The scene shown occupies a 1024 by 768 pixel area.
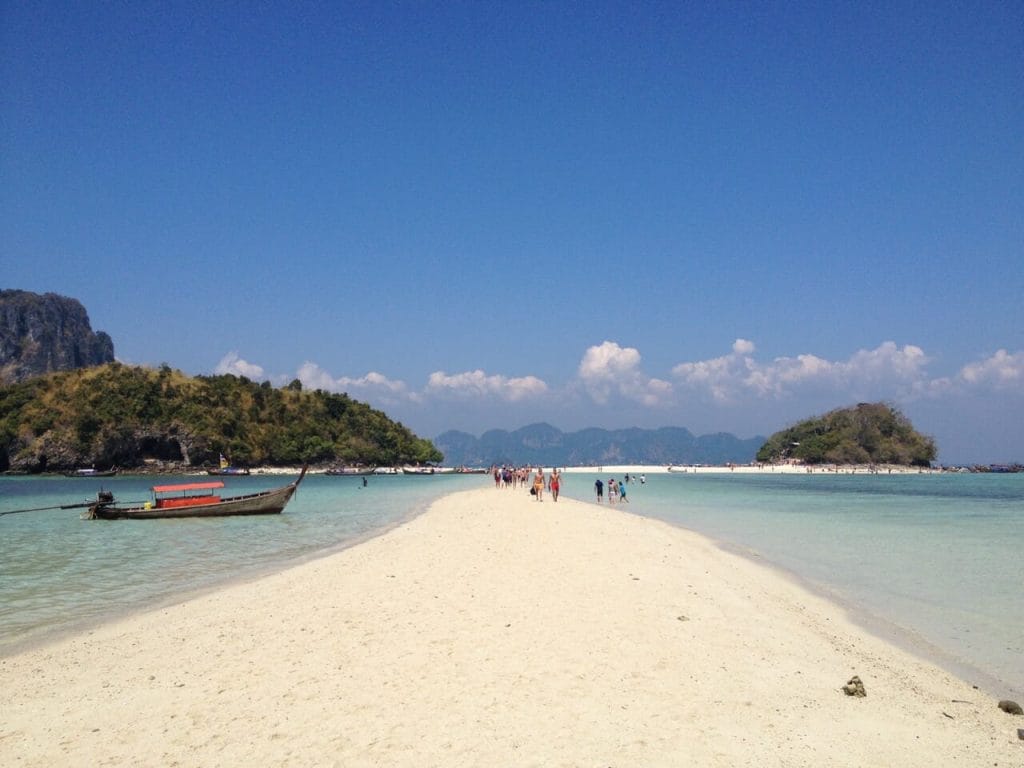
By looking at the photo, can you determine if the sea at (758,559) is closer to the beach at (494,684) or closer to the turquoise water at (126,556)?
the turquoise water at (126,556)

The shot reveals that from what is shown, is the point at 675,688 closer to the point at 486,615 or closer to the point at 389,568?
the point at 486,615

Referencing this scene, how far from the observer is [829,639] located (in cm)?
930

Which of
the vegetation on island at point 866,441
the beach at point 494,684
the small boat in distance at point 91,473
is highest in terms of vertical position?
the vegetation on island at point 866,441

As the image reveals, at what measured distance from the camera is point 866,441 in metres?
149

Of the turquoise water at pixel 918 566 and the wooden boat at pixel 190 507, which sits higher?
the wooden boat at pixel 190 507

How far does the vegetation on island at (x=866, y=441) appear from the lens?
146 m

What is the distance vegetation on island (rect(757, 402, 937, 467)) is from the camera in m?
146

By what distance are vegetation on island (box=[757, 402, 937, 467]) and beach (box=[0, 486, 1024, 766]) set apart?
155539mm

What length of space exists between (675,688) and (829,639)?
377 centimetres

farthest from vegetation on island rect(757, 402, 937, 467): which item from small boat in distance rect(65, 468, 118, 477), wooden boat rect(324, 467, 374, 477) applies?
small boat in distance rect(65, 468, 118, 477)

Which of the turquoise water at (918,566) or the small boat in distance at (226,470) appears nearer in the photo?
the turquoise water at (918,566)

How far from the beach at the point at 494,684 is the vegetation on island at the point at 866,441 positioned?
155539mm

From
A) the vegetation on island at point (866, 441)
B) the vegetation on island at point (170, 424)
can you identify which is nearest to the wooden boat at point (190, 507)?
the vegetation on island at point (170, 424)

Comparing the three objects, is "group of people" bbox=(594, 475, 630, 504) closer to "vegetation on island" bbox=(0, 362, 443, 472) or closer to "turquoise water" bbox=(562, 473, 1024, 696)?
"turquoise water" bbox=(562, 473, 1024, 696)
